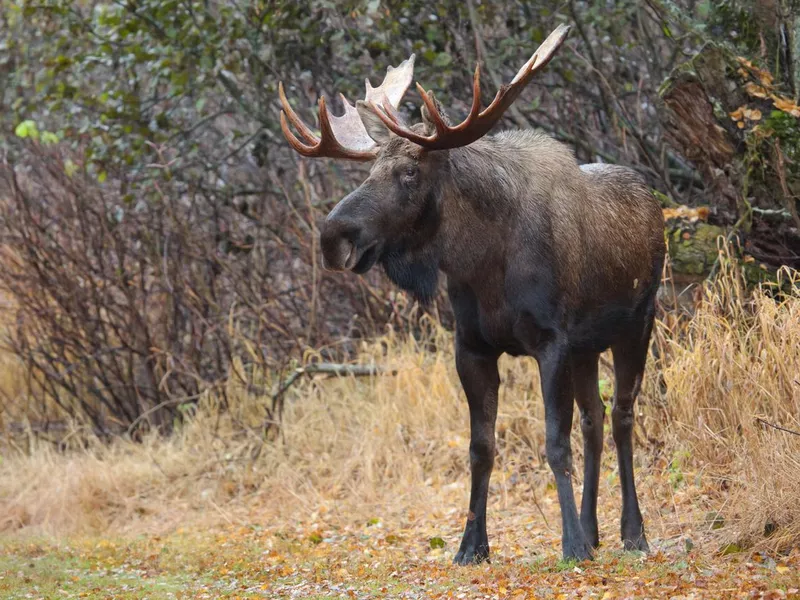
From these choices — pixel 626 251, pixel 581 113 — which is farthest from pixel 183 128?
pixel 626 251

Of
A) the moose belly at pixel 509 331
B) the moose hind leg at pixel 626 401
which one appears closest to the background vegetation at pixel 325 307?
the moose hind leg at pixel 626 401

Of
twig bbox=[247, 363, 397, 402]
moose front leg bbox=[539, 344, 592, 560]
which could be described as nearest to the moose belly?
moose front leg bbox=[539, 344, 592, 560]

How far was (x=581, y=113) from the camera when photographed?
1037 cm

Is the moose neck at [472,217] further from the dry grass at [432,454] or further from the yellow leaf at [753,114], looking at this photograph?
the yellow leaf at [753,114]

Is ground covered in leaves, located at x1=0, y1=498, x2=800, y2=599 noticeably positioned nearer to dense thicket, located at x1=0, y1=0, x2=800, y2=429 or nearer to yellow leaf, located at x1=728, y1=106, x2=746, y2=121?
dense thicket, located at x1=0, y1=0, x2=800, y2=429

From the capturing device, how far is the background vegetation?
7.19 meters

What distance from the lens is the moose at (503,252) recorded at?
5.83m

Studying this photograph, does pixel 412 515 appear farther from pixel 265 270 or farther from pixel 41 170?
pixel 41 170

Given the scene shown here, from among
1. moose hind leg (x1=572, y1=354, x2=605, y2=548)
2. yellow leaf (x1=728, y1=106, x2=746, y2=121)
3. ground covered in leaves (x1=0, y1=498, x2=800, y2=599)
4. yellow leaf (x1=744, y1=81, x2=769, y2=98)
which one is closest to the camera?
ground covered in leaves (x1=0, y1=498, x2=800, y2=599)

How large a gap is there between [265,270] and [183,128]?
1628 millimetres

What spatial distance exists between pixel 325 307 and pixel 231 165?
5.58ft

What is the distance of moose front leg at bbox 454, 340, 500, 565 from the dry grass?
1.17 metres

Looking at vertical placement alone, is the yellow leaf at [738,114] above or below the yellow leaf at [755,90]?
below

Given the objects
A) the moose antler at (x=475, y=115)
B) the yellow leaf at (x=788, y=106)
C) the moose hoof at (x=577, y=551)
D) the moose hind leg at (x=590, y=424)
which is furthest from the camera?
the yellow leaf at (x=788, y=106)
